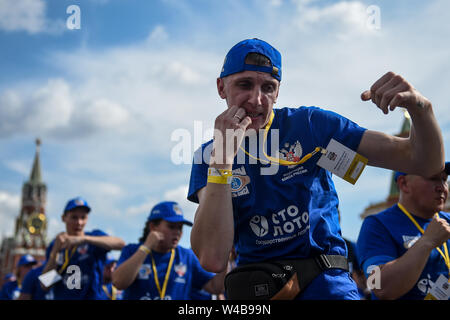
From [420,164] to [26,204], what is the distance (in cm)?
14197

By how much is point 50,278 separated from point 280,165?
600 cm

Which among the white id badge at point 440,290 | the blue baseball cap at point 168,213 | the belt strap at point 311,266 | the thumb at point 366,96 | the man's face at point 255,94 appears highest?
the blue baseball cap at point 168,213

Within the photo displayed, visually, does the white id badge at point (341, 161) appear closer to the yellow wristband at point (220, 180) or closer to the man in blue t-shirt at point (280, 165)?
the man in blue t-shirt at point (280, 165)

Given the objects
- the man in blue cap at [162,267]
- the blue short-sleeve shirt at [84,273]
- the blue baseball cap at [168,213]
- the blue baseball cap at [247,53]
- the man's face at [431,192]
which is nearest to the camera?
the blue baseball cap at [247,53]

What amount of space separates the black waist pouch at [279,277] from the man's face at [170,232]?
178 inches

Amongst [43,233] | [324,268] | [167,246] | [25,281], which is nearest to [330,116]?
[324,268]

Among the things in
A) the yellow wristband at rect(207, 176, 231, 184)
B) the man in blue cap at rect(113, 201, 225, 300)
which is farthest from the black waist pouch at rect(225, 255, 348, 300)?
the man in blue cap at rect(113, 201, 225, 300)

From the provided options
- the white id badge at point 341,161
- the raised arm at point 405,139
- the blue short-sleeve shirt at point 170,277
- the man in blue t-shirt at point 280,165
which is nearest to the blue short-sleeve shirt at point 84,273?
the blue short-sleeve shirt at point 170,277

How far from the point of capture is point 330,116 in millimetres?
2842

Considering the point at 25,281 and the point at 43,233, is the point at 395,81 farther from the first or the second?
the point at 43,233

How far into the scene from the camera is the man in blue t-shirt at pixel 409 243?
4.07 meters

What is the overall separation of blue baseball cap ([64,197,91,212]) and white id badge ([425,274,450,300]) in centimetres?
559

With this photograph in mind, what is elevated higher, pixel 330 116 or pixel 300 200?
pixel 330 116

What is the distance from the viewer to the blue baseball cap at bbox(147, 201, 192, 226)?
7074mm
